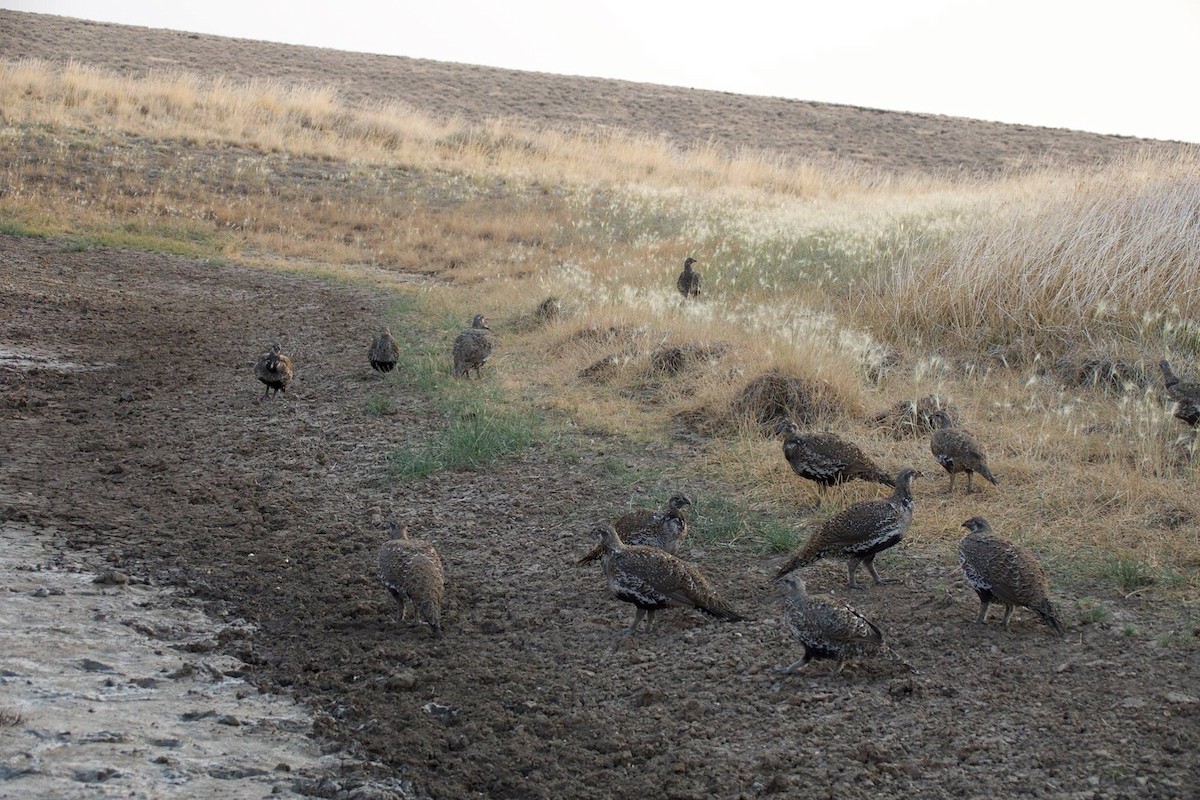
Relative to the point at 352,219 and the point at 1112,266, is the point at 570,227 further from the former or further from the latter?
the point at 1112,266

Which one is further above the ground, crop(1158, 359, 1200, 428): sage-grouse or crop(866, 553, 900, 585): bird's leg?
crop(1158, 359, 1200, 428): sage-grouse

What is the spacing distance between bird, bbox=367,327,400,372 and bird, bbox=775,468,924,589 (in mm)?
5937

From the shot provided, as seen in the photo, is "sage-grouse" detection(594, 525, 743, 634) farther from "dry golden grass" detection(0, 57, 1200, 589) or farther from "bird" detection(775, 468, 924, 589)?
"dry golden grass" detection(0, 57, 1200, 589)

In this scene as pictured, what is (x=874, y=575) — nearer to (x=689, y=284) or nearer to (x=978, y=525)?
(x=978, y=525)

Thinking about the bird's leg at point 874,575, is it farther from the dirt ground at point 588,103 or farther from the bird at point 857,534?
the dirt ground at point 588,103

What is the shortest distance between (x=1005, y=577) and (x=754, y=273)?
10179 mm

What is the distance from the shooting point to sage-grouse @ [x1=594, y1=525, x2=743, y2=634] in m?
5.58

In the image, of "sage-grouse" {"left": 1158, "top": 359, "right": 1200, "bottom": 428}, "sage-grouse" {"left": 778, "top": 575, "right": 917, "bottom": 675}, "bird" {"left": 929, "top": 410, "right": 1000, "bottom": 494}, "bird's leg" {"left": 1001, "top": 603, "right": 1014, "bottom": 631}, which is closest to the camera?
"sage-grouse" {"left": 778, "top": 575, "right": 917, "bottom": 675}

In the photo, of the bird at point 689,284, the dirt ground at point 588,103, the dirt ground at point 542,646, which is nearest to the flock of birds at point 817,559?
the dirt ground at point 542,646

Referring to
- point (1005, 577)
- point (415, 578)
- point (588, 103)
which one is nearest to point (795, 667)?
point (1005, 577)

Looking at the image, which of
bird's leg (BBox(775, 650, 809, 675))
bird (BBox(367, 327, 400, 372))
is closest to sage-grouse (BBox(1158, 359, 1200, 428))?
bird's leg (BBox(775, 650, 809, 675))

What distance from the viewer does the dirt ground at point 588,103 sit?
41750mm

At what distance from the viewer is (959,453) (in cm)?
742

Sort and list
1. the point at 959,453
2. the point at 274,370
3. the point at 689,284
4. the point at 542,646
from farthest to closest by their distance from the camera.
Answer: the point at 689,284 < the point at 274,370 < the point at 959,453 < the point at 542,646
